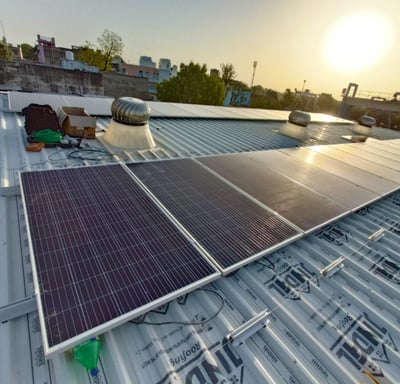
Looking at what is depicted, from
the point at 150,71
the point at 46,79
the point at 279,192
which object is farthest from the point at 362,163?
the point at 150,71

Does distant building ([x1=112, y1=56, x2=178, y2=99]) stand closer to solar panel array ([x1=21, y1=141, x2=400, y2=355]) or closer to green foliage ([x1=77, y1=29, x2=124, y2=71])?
green foliage ([x1=77, y1=29, x2=124, y2=71])

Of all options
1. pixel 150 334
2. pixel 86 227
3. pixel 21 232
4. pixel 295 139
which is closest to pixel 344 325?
pixel 150 334

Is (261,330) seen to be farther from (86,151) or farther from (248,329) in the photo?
(86,151)

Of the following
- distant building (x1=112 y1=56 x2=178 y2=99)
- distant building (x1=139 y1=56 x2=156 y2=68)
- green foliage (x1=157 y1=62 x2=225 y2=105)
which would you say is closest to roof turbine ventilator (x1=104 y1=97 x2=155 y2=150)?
green foliage (x1=157 y1=62 x2=225 y2=105)

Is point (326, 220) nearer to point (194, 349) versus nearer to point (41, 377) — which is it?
point (194, 349)

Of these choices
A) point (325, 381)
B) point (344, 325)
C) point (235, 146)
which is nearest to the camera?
Answer: point (325, 381)

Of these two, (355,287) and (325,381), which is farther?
(355,287)
